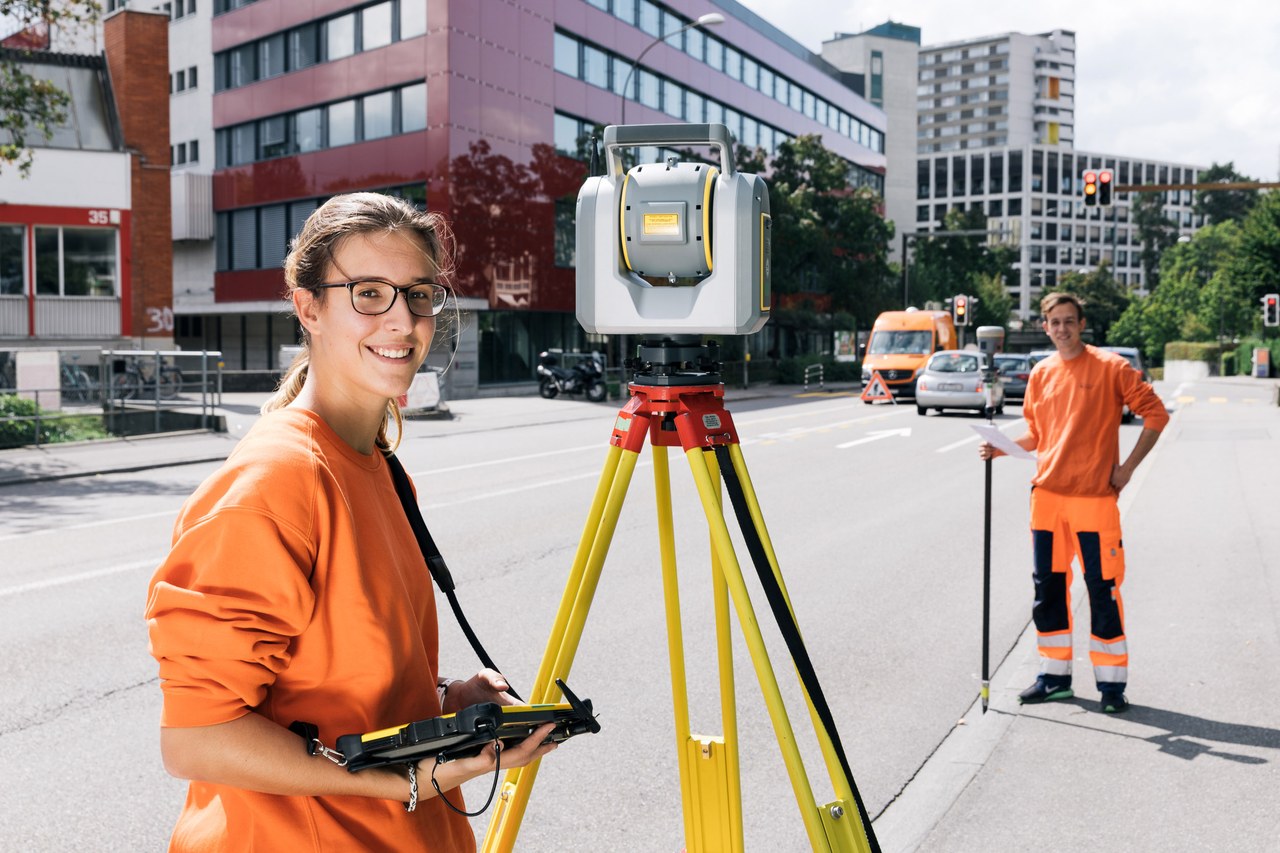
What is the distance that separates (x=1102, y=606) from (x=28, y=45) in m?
33.1

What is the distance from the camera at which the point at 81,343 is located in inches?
1184

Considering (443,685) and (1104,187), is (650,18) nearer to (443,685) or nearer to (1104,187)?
(1104,187)

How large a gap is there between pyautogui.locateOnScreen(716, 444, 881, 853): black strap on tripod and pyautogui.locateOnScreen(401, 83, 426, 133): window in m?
33.4

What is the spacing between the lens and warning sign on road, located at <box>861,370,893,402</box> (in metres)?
32.7

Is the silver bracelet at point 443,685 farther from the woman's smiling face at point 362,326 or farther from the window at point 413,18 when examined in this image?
the window at point 413,18

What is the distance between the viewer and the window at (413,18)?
34094 mm

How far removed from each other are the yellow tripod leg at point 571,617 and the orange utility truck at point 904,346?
30909mm

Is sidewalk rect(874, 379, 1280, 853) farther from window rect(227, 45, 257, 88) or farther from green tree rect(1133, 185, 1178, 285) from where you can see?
green tree rect(1133, 185, 1178, 285)

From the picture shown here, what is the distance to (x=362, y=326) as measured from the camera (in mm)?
1842

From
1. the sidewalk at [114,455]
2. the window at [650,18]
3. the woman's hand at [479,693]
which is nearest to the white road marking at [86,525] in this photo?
the sidewalk at [114,455]

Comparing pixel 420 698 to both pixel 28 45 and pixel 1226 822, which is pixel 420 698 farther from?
pixel 28 45

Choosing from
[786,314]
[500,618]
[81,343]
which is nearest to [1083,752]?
[500,618]

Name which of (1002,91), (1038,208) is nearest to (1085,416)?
(1038,208)

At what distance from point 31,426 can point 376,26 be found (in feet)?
71.9
